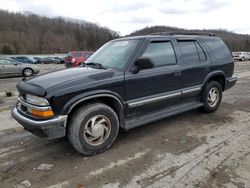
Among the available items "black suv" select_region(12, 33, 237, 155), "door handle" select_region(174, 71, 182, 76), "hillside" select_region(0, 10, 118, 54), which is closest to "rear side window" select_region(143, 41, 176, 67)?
"black suv" select_region(12, 33, 237, 155)

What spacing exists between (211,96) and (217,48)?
46.6 inches

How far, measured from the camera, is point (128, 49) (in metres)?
4.12

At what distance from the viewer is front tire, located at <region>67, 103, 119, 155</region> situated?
131 inches

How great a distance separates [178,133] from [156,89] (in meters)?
0.96

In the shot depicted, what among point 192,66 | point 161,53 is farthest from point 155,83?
point 192,66

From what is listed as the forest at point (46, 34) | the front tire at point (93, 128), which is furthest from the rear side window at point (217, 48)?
the forest at point (46, 34)

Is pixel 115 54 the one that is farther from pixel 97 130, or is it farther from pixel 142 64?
pixel 97 130

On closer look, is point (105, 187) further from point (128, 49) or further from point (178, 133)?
point (128, 49)

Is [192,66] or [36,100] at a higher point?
[192,66]

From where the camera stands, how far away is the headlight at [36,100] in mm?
3128

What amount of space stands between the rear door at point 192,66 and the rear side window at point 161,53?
0.28m

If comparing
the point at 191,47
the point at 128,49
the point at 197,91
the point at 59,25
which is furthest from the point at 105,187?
the point at 59,25

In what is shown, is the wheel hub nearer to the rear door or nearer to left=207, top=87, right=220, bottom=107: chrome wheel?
the rear door

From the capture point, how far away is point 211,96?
5449mm
